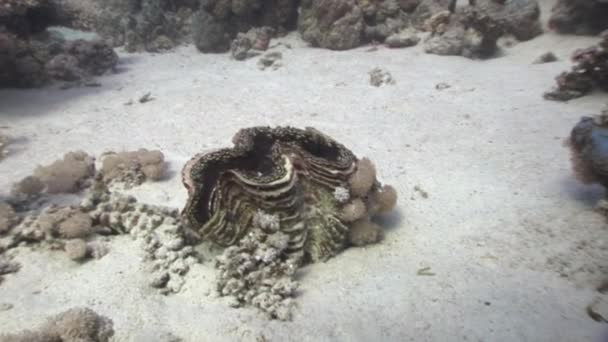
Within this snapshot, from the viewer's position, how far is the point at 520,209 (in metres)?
3.84

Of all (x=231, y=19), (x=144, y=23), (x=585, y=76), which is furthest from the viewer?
(x=144, y=23)

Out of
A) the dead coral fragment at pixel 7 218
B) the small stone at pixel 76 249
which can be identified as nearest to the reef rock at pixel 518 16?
the small stone at pixel 76 249

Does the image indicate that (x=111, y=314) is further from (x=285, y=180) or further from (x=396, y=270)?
(x=396, y=270)

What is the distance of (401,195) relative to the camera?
441cm

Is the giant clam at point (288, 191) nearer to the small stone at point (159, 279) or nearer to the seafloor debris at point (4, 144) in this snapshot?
the small stone at point (159, 279)

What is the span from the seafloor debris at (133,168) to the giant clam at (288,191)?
1660mm

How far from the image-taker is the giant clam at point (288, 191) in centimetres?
326

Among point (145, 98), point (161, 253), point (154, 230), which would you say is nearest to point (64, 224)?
point (154, 230)

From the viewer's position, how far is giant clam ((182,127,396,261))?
10.7ft

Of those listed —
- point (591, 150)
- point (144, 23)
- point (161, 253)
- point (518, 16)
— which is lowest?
point (161, 253)

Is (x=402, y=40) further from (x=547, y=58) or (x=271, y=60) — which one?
(x=271, y=60)

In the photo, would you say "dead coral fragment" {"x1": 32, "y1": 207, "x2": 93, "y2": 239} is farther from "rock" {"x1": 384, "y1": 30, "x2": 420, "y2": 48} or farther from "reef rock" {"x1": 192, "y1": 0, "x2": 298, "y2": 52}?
"reef rock" {"x1": 192, "y1": 0, "x2": 298, "y2": 52}

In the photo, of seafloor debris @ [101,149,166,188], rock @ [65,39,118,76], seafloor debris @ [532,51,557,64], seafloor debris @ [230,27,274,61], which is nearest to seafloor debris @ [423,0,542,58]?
seafloor debris @ [532,51,557,64]

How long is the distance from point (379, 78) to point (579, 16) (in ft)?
14.7
